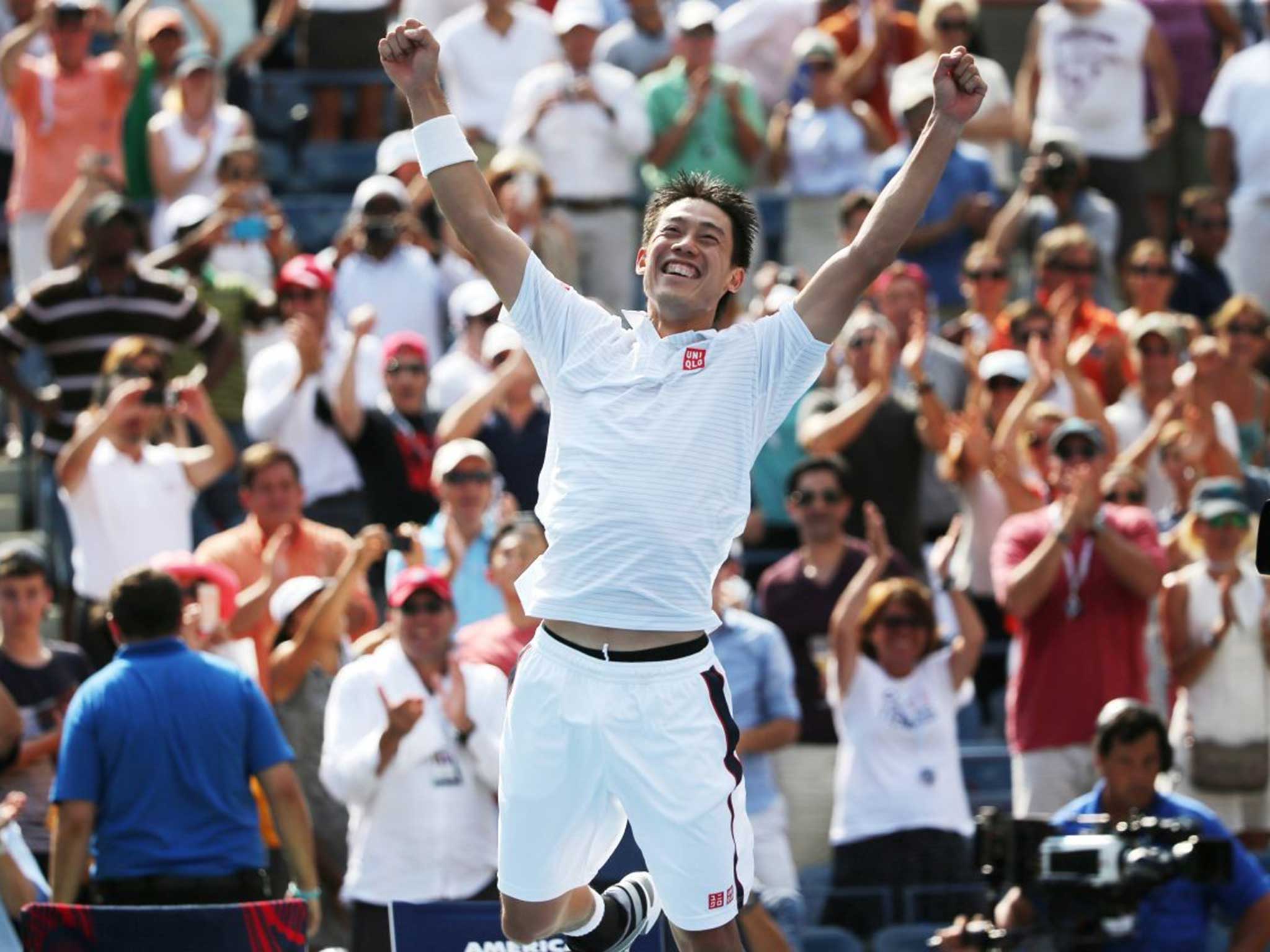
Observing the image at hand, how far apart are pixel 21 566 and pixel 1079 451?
4.13 meters

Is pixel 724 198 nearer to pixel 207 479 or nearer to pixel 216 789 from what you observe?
pixel 216 789

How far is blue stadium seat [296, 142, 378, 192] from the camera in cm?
1566

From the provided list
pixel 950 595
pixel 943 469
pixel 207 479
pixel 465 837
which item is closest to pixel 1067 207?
pixel 943 469

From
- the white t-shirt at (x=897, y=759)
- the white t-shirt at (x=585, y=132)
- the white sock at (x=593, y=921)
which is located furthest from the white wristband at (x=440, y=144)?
the white t-shirt at (x=585, y=132)

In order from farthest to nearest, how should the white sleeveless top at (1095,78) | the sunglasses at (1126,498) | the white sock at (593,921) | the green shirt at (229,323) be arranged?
the white sleeveless top at (1095,78), the green shirt at (229,323), the sunglasses at (1126,498), the white sock at (593,921)

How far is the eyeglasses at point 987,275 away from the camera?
12.8 m

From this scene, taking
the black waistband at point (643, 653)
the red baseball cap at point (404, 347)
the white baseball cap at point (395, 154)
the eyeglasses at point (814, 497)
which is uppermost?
the white baseball cap at point (395, 154)

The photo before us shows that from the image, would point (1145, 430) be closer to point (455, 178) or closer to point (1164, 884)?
point (1164, 884)

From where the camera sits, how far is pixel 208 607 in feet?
30.5

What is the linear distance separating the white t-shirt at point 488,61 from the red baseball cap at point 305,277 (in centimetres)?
255

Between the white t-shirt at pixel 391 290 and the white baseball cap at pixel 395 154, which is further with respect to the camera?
the white baseball cap at pixel 395 154

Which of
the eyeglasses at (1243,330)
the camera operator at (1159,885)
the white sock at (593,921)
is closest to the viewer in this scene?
the white sock at (593,921)

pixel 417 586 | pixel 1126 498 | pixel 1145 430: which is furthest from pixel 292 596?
pixel 1145 430

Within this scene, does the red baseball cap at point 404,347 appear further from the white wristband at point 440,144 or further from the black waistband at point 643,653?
the black waistband at point 643,653
